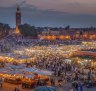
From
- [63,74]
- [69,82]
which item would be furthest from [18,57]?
[69,82]

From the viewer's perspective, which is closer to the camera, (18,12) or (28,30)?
(28,30)

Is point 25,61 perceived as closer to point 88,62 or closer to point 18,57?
point 18,57

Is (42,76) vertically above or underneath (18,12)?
underneath

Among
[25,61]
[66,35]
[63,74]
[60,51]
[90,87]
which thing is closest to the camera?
[90,87]

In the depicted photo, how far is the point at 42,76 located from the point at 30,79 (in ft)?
3.74

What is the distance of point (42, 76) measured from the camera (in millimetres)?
16266

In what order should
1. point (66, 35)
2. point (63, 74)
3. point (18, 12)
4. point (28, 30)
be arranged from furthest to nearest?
point (18, 12) → point (66, 35) → point (28, 30) → point (63, 74)

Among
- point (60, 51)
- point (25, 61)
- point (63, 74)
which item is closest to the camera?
point (63, 74)

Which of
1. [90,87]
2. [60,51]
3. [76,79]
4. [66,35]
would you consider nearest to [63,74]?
[76,79]

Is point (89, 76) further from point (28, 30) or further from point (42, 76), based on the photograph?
point (28, 30)

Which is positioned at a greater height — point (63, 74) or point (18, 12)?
point (18, 12)

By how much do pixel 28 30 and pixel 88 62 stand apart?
1954 inches

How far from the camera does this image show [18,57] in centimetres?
2378

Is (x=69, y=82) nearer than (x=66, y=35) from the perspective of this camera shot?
Yes
